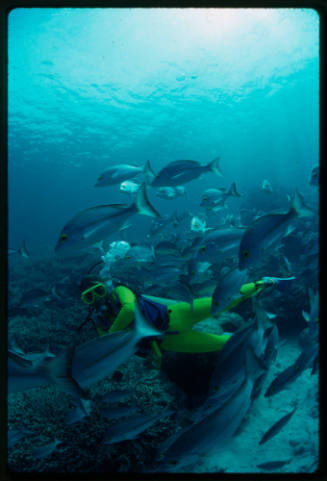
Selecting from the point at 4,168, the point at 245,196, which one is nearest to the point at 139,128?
the point at 245,196

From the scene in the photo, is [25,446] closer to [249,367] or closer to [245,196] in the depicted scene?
[249,367]

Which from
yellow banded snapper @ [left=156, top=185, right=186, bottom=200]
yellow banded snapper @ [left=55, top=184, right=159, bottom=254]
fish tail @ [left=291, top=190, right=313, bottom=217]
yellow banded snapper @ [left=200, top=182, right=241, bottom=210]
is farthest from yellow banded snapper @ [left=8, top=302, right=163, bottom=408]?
yellow banded snapper @ [left=156, top=185, right=186, bottom=200]

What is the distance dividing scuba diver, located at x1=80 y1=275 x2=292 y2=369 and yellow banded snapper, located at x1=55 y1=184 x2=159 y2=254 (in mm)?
386

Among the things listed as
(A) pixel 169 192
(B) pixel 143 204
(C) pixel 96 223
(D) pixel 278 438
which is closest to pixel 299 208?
(B) pixel 143 204

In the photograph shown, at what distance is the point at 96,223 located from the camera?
2.28 m

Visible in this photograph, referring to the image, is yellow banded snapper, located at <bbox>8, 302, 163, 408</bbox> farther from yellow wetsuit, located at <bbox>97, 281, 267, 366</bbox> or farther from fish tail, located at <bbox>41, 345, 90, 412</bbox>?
yellow wetsuit, located at <bbox>97, 281, 267, 366</bbox>

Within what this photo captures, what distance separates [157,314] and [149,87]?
25205mm

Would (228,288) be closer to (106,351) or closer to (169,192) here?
(106,351)

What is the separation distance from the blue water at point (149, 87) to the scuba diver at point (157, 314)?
1818 mm

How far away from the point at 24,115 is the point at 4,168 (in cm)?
2893

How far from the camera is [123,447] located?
2.58m

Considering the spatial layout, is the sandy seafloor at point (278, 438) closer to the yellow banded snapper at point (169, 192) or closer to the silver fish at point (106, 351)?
the silver fish at point (106, 351)

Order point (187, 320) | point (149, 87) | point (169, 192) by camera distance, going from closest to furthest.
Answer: point (187, 320) → point (169, 192) → point (149, 87)

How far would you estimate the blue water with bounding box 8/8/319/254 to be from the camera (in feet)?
48.6
